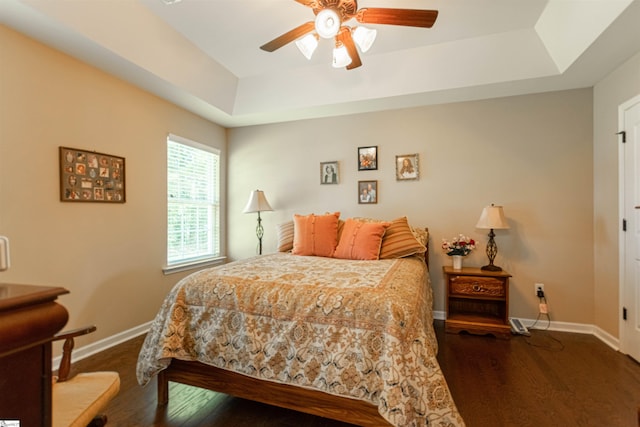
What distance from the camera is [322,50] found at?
9.35 ft

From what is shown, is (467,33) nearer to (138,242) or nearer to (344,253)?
(344,253)

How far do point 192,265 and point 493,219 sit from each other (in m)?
3.35

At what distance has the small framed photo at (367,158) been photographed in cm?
350

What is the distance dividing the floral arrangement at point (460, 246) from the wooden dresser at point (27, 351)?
3032 millimetres

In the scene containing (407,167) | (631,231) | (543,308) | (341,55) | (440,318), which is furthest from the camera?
(407,167)

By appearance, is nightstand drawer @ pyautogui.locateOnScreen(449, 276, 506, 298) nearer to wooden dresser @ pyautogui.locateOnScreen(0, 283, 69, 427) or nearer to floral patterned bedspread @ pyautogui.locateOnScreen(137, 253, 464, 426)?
floral patterned bedspread @ pyautogui.locateOnScreen(137, 253, 464, 426)

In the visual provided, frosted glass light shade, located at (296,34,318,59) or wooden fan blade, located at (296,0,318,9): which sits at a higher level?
wooden fan blade, located at (296,0,318,9)

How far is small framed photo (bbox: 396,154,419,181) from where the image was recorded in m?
3.34

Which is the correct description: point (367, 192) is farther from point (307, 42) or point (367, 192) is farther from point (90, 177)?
point (90, 177)

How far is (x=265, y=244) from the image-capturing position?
13.1 feet

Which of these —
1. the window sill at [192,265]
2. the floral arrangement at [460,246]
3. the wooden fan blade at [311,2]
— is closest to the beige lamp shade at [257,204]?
the window sill at [192,265]

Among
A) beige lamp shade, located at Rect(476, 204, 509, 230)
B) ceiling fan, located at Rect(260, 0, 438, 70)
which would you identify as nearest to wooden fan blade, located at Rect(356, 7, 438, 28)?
ceiling fan, located at Rect(260, 0, 438, 70)

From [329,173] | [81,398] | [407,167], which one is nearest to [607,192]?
[407,167]

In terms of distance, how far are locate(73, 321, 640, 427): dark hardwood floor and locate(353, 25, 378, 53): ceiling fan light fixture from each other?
2391 millimetres
